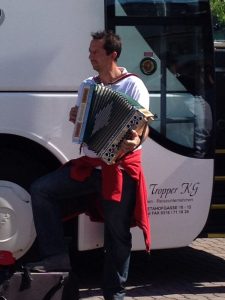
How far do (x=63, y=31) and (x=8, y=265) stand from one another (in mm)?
1775

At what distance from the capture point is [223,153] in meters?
7.21

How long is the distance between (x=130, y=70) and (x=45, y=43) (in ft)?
2.12

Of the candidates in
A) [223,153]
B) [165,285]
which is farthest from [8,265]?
[223,153]

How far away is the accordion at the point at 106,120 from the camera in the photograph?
16.9 feet

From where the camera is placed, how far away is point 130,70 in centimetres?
627

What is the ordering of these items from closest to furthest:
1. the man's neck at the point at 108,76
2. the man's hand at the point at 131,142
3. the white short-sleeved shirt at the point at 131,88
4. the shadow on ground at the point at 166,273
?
the man's hand at the point at 131,142 → the white short-sleeved shirt at the point at 131,88 → the man's neck at the point at 108,76 → the shadow on ground at the point at 166,273

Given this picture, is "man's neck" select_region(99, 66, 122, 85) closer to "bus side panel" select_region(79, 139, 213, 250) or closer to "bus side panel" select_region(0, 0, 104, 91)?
"bus side panel" select_region(0, 0, 104, 91)

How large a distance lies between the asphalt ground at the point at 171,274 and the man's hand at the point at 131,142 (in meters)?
1.57

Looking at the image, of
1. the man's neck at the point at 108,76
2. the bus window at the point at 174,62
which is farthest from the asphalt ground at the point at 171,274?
the man's neck at the point at 108,76

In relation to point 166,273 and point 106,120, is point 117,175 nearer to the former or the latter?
point 106,120

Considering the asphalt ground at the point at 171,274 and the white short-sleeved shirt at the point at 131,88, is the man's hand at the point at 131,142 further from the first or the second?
the asphalt ground at the point at 171,274

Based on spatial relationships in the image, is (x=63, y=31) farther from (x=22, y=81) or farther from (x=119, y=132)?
(x=119, y=132)

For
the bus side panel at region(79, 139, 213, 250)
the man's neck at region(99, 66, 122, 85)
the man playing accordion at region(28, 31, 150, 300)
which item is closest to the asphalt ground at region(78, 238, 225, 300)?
the bus side panel at region(79, 139, 213, 250)

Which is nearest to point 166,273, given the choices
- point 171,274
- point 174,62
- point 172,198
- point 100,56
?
point 171,274
